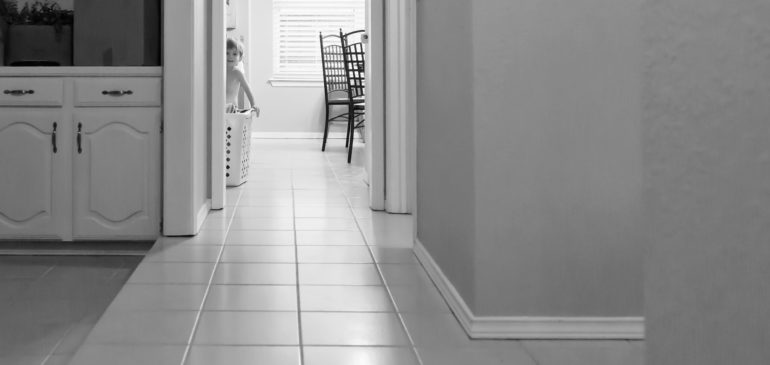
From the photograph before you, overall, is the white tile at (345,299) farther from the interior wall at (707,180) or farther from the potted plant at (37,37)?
the potted plant at (37,37)

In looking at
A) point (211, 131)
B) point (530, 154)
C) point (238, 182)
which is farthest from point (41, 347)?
point (238, 182)

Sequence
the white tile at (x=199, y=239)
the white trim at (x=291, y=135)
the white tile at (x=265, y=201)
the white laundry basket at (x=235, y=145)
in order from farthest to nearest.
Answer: the white trim at (x=291, y=135), the white laundry basket at (x=235, y=145), the white tile at (x=265, y=201), the white tile at (x=199, y=239)

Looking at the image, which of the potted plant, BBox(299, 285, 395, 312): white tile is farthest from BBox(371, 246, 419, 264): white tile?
the potted plant

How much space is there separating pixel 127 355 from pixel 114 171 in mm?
1633

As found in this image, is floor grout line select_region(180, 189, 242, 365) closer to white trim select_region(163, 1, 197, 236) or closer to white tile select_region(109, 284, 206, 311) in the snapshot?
white tile select_region(109, 284, 206, 311)

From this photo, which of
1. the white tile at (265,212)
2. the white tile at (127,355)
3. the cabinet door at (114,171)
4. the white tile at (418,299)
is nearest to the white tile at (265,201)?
the white tile at (265,212)

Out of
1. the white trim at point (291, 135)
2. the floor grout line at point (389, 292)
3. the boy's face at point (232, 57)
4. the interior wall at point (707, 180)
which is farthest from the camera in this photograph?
the white trim at point (291, 135)

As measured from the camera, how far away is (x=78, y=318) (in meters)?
2.46

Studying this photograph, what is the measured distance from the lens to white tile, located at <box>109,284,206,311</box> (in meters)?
2.35

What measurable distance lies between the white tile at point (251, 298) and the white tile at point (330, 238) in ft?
2.53

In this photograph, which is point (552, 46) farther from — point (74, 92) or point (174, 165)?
point (74, 92)

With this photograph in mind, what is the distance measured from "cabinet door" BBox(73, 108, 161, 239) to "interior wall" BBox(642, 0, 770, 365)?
9.19 ft

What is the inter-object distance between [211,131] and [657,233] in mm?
3600

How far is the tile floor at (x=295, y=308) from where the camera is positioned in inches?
76.2
